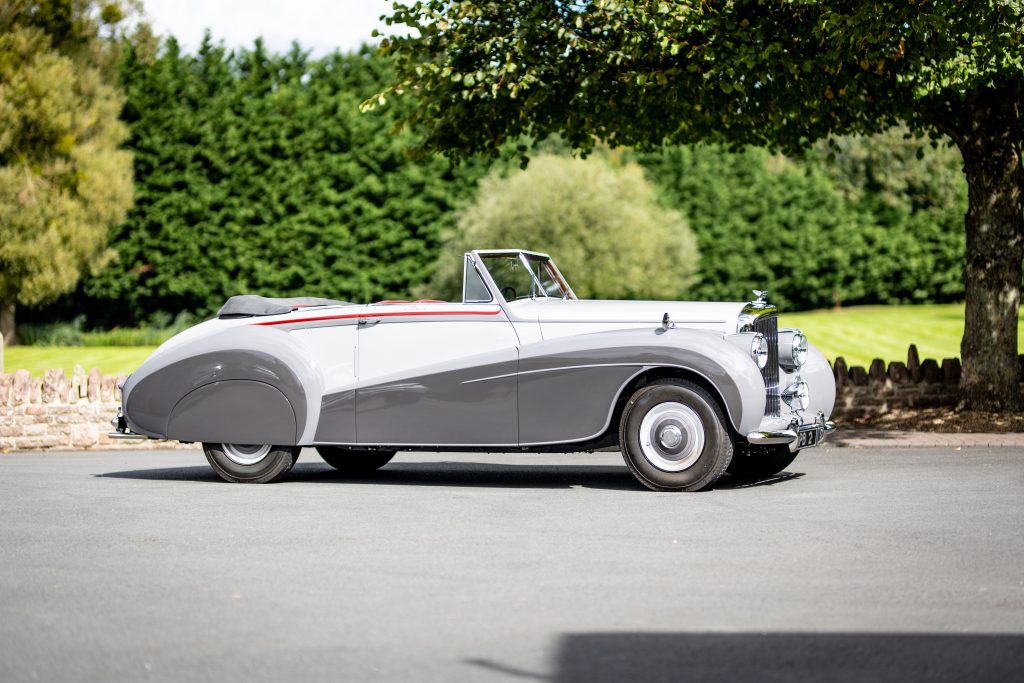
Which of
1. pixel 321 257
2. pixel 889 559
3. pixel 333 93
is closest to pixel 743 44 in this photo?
pixel 889 559

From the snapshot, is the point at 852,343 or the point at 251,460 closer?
the point at 251,460

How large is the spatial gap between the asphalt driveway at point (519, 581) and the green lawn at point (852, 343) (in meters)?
13.7

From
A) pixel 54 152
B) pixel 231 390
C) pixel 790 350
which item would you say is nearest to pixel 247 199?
Result: pixel 54 152

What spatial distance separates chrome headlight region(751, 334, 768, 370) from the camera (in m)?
8.59

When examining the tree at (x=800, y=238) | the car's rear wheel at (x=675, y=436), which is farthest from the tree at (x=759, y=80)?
the tree at (x=800, y=238)

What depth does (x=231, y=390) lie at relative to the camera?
9.38 m

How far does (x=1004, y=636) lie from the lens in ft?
15.1

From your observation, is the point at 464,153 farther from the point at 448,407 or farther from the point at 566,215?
the point at 566,215

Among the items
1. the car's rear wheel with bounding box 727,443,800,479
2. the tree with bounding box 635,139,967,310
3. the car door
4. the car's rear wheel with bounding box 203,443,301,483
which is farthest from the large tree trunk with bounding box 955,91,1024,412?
the tree with bounding box 635,139,967,310

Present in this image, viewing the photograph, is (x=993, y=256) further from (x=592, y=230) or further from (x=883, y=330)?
(x=592, y=230)

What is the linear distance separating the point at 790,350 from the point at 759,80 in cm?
431

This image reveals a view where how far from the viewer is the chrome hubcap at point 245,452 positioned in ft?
31.3

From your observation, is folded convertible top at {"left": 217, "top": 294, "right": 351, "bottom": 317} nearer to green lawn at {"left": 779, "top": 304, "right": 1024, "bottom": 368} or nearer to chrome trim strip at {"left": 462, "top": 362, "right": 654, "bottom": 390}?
chrome trim strip at {"left": 462, "top": 362, "right": 654, "bottom": 390}

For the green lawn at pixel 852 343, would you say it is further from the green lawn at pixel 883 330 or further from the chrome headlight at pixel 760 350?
the chrome headlight at pixel 760 350
